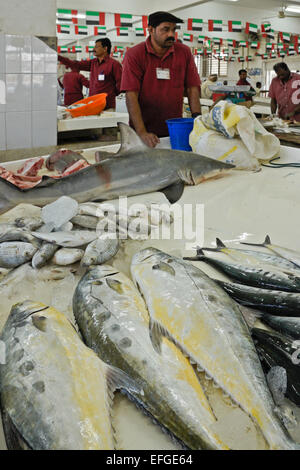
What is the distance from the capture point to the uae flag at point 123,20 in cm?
1224

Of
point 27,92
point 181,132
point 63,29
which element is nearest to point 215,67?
point 63,29

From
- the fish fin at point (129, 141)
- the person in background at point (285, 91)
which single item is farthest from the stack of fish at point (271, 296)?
the person in background at point (285, 91)

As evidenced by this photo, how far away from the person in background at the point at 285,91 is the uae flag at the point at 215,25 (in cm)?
693

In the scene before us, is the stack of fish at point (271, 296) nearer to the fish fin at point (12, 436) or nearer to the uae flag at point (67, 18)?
the fish fin at point (12, 436)

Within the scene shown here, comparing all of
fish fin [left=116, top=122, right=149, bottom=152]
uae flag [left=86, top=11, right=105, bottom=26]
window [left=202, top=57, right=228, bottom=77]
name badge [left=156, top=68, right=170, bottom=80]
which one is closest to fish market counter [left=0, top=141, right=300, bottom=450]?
fish fin [left=116, top=122, right=149, bottom=152]

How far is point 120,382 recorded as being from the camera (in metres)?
1.03

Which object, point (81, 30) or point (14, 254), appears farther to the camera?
point (81, 30)

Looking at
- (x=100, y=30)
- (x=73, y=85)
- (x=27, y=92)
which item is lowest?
(x=27, y=92)

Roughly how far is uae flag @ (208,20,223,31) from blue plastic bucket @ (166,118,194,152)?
41.0ft

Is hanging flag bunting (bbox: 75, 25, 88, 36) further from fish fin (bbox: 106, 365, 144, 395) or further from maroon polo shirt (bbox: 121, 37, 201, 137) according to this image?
fish fin (bbox: 106, 365, 144, 395)

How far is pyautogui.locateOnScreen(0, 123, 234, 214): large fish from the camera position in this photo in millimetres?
2428

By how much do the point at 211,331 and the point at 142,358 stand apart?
0.69 ft

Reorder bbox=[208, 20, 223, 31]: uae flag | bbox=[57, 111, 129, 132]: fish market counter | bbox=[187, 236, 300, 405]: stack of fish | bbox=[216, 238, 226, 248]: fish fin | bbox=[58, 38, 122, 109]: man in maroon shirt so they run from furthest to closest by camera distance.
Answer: bbox=[208, 20, 223, 31]: uae flag → bbox=[58, 38, 122, 109]: man in maroon shirt → bbox=[57, 111, 129, 132]: fish market counter → bbox=[216, 238, 226, 248]: fish fin → bbox=[187, 236, 300, 405]: stack of fish

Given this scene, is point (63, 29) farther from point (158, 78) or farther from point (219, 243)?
point (219, 243)
